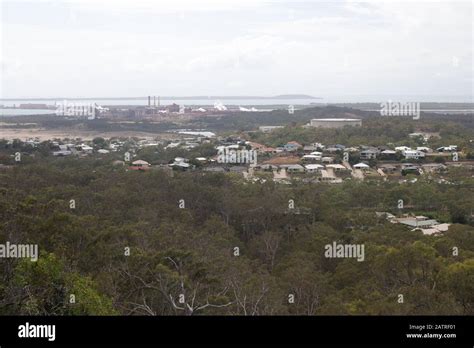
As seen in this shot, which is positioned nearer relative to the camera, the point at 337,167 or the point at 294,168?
the point at 294,168

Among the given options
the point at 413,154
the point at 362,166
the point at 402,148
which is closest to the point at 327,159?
the point at 362,166

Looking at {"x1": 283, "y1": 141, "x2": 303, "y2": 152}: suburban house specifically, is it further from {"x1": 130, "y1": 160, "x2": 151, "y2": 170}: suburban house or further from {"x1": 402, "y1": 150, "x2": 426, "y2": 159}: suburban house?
{"x1": 130, "y1": 160, "x2": 151, "y2": 170}: suburban house

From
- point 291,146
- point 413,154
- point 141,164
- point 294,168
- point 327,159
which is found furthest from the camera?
point 291,146

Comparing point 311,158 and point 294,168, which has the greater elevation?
point 311,158

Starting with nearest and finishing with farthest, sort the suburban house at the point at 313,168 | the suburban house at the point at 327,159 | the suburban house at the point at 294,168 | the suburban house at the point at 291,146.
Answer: the suburban house at the point at 313,168 → the suburban house at the point at 294,168 → the suburban house at the point at 327,159 → the suburban house at the point at 291,146

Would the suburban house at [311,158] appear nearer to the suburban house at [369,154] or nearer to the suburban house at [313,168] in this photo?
the suburban house at [313,168]

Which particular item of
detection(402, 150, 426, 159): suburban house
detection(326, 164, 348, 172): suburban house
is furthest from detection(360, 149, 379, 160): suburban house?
detection(326, 164, 348, 172): suburban house

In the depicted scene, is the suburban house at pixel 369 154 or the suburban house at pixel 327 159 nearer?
the suburban house at pixel 327 159

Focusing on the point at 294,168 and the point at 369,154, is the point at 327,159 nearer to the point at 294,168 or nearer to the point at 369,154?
the point at 369,154

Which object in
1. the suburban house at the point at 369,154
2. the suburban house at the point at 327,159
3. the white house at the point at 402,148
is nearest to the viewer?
the suburban house at the point at 327,159

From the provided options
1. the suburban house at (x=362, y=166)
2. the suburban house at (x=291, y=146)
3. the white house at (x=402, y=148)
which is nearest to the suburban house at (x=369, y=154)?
the white house at (x=402, y=148)

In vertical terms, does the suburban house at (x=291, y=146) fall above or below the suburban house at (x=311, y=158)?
above
